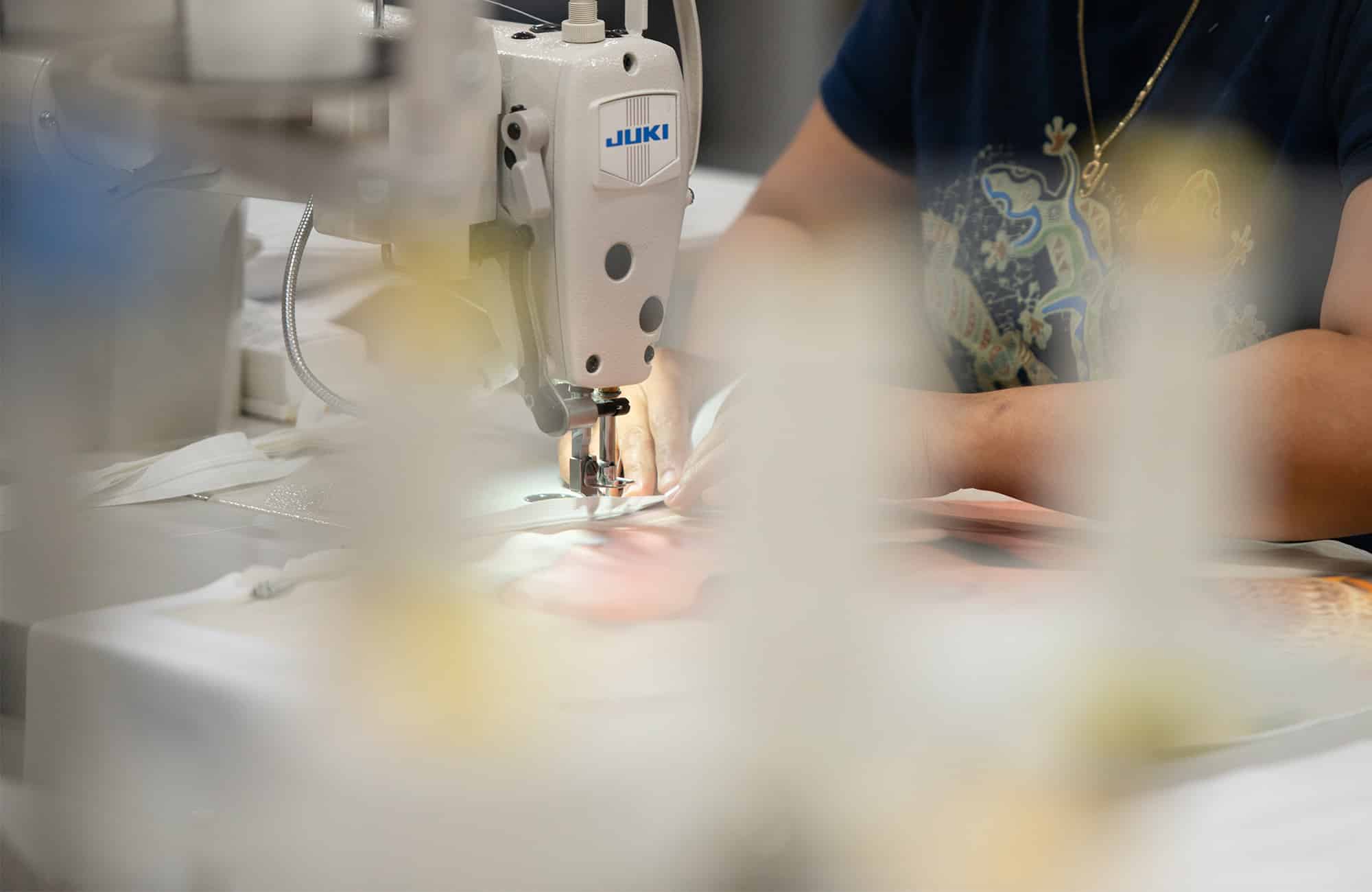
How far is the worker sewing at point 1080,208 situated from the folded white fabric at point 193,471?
24cm

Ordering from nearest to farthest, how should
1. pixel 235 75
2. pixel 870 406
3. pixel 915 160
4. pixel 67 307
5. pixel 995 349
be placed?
pixel 235 75
pixel 67 307
pixel 870 406
pixel 995 349
pixel 915 160

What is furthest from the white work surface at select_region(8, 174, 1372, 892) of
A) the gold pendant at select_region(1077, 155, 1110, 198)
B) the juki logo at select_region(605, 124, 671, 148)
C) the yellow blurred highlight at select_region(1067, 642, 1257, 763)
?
the gold pendant at select_region(1077, 155, 1110, 198)

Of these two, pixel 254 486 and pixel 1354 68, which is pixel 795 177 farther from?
pixel 254 486

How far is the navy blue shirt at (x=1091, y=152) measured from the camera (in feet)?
3.26

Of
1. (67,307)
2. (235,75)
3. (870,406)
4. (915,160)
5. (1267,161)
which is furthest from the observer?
(915,160)

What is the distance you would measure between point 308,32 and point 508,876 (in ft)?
1.04

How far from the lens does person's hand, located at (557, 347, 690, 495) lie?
3.15 feet

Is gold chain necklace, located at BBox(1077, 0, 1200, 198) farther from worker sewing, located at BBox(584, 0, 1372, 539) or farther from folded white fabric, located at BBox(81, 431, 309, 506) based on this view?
folded white fabric, located at BBox(81, 431, 309, 506)

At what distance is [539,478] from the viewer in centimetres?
96

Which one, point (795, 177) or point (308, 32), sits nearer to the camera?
point (308, 32)

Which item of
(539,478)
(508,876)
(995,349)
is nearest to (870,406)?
(539,478)

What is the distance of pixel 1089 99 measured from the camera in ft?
3.73

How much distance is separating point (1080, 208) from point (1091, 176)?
0.09 ft

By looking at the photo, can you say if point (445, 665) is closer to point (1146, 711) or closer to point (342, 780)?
point (342, 780)
